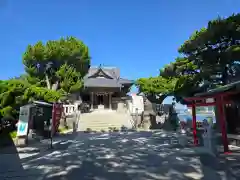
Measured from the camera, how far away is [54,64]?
24.5m

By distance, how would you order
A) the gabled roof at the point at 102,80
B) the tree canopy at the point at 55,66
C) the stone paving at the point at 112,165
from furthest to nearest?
the gabled roof at the point at 102,80
the tree canopy at the point at 55,66
the stone paving at the point at 112,165

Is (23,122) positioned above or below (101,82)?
below

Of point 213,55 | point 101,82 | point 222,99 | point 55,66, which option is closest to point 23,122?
point 222,99

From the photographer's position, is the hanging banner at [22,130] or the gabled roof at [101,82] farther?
the gabled roof at [101,82]

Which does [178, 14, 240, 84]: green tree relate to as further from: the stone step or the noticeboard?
the noticeboard

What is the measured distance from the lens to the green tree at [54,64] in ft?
76.1

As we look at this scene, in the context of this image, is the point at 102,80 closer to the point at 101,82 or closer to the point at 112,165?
the point at 101,82

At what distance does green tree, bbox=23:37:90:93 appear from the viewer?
23188 millimetres

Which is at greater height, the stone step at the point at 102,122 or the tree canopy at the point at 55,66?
the tree canopy at the point at 55,66

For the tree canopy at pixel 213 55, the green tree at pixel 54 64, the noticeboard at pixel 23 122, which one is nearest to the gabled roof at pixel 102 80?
the green tree at pixel 54 64

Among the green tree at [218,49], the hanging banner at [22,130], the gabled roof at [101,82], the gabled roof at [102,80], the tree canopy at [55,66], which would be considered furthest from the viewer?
the gabled roof at [102,80]

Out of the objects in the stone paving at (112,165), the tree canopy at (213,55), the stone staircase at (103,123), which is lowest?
the stone paving at (112,165)

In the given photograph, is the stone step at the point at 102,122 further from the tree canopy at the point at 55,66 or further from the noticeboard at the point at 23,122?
the noticeboard at the point at 23,122

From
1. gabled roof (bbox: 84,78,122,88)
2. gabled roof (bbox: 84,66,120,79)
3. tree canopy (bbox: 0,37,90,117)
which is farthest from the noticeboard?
gabled roof (bbox: 84,66,120,79)
